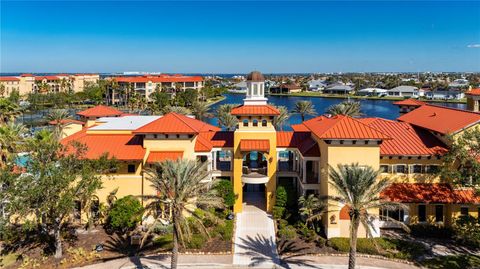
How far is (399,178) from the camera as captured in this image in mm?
36094

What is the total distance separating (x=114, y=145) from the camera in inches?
1468

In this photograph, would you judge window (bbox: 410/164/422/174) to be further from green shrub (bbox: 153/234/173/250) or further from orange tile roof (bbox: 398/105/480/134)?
green shrub (bbox: 153/234/173/250)

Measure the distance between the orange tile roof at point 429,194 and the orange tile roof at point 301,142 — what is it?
7.08 m

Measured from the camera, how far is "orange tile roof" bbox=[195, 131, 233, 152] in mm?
38562

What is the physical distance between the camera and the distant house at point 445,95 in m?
188

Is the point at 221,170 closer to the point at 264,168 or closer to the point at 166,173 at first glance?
the point at 264,168

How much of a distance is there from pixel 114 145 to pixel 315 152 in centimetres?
1875

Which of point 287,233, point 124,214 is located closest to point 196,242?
point 124,214

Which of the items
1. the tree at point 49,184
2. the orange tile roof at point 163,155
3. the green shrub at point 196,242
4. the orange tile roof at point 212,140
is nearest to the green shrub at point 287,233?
the green shrub at point 196,242

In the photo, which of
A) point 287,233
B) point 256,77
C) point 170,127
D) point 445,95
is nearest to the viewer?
point 287,233

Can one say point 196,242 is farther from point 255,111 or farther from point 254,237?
point 255,111

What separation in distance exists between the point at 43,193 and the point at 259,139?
1944 cm

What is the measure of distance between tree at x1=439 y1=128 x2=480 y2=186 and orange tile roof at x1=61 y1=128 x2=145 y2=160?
26.4 meters

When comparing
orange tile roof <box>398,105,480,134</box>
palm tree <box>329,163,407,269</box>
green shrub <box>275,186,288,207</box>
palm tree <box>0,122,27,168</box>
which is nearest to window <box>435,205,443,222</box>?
orange tile roof <box>398,105,480,134</box>
